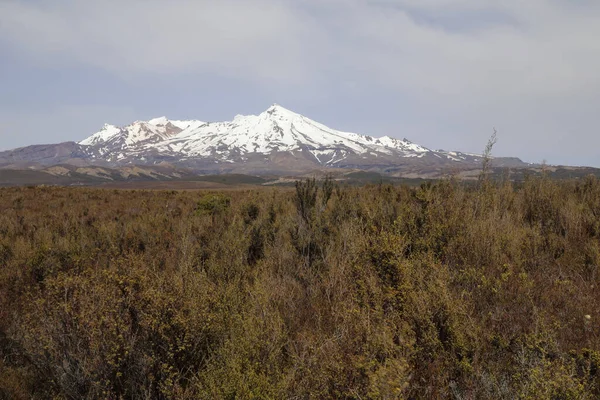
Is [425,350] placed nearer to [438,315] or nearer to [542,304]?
[438,315]

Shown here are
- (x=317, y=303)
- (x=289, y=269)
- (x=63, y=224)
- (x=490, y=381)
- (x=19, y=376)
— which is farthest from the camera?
(x=63, y=224)

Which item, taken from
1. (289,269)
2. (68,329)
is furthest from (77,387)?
(289,269)

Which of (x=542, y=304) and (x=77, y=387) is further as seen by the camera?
(x=542, y=304)

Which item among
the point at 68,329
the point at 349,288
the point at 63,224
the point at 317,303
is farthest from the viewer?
the point at 63,224

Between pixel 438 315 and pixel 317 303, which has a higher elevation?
pixel 438 315

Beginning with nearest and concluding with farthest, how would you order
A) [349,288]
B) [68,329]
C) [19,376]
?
[68,329], [19,376], [349,288]

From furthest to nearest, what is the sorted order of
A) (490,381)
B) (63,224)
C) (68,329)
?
(63,224) < (68,329) < (490,381)

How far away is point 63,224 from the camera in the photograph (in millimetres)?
12758

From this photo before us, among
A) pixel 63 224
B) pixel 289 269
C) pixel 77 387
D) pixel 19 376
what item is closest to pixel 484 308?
pixel 289 269

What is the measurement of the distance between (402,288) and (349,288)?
3.03 feet

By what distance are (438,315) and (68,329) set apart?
4.32m

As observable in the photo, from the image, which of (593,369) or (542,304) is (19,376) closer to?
(593,369)

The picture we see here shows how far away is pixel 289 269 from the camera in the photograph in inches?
261

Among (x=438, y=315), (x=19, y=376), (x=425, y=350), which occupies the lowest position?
(x=19, y=376)
